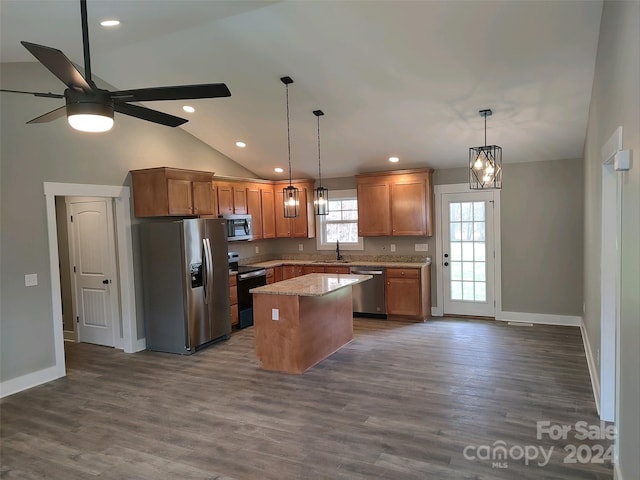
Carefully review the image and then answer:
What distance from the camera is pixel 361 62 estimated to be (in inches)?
169

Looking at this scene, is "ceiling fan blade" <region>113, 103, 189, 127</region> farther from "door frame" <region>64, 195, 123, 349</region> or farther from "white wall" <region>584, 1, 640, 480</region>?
"door frame" <region>64, 195, 123, 349</region>

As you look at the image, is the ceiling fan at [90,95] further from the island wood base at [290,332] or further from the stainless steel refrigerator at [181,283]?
the stainless steel refrigerator at [181,283]

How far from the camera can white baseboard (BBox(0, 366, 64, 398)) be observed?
14.2 ft

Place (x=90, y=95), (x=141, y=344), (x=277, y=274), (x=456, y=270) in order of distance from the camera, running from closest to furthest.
→ (x=90, y=95)
(x=141, y=344)
(x=456, y=270)
(x=277, y=274)

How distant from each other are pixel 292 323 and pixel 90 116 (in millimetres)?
2940

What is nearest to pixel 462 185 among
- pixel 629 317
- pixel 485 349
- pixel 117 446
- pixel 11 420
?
pixel 485 349

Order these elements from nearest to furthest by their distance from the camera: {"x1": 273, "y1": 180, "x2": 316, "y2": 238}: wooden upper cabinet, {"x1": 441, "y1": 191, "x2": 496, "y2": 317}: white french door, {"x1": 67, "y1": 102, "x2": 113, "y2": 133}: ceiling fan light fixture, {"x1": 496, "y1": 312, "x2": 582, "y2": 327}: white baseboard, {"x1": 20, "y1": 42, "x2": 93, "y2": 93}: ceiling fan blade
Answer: {"x1": 20, "y1": 42, "x2": 93, "y2": 93}: ceiling fan blade
{"x1": 67, "y1": 102, "x2": 113, "y2": 133}: ceiling fan light fixture
{"x1": 496, "y1": 312, "x2": 582, "y2": 327}: white baseboard
{"x1": 441, "y1": 191, "x2": 496, "y2": 317}: white french door
{"x1": 273, "y1": 180, "x2": 316, "y2": 238}: wooden upper cabinet

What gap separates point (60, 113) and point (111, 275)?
3551 millimetres

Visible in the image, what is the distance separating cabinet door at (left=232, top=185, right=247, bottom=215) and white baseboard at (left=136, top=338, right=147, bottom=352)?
2407 mm

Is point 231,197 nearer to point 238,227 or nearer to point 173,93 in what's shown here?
point 238,227

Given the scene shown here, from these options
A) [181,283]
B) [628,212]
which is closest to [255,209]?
[181,283]

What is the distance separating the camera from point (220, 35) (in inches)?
163

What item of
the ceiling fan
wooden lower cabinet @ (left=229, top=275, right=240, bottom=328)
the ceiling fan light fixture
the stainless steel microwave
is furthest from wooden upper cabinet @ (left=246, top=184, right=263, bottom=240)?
the ceiling fan light fixture

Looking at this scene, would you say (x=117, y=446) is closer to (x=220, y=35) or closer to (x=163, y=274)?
(x=163, y=274)
